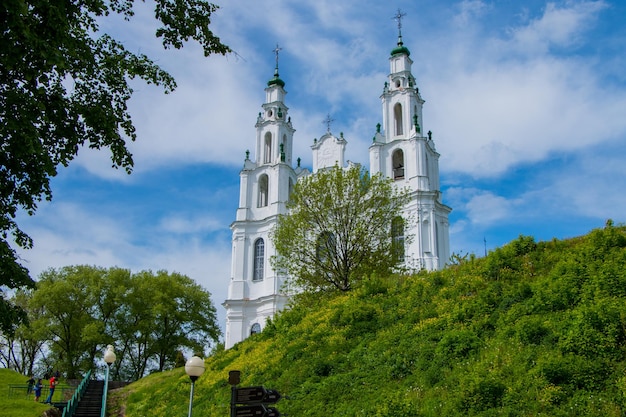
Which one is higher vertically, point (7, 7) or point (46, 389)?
point (7, 7)

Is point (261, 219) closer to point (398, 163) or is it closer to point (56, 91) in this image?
point (398, 163)

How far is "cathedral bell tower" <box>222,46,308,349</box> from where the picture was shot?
140ft

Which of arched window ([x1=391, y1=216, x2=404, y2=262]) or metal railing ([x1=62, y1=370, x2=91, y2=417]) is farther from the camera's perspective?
arched window ([x1=391, y1=216, x2=404, y2=262])

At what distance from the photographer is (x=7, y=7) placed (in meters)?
8.56

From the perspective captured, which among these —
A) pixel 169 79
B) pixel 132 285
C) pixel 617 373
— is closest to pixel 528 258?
pixel 617 373

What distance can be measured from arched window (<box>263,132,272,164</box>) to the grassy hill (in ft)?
87.0

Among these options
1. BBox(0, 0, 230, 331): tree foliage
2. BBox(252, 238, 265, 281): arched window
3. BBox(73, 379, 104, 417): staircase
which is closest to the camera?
BBox(0, 0, 230, 331): tree foliage

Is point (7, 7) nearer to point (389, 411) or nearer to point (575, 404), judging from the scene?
point (389, 411)

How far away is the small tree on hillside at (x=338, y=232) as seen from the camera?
90.8 feet

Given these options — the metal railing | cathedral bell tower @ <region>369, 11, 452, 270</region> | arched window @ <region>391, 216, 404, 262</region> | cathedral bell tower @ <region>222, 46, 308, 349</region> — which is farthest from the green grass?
cathedral bell tower @ <region>369, 11, 452, 270</region>

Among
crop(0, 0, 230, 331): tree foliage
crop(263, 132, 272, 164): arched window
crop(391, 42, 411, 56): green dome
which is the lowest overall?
crop(0, 0, 230, 331): tree foliage

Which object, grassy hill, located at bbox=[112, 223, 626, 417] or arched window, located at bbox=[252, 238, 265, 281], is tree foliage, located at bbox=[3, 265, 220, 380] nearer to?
arched window, located at bbox=[252, 238, 265, 281]

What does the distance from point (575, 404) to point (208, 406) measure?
10509mm

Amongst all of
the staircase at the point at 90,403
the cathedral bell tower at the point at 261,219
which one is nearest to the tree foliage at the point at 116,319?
the cathedral bell tower at the point at 261,219
